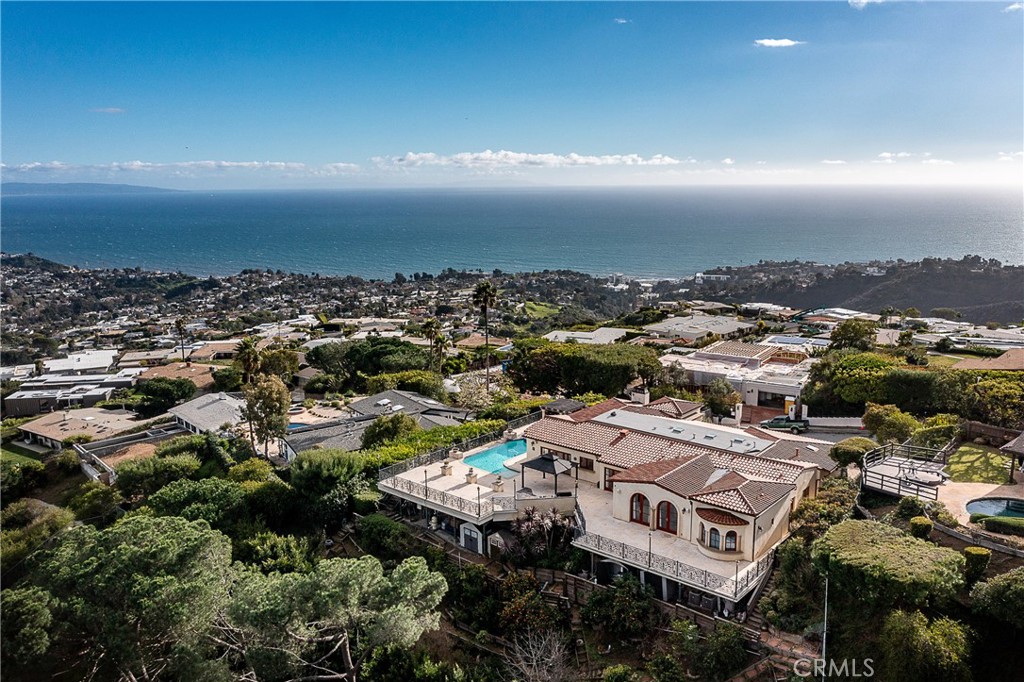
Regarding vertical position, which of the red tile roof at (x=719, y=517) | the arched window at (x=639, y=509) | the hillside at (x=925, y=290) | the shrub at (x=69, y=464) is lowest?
the hillside at (x=925, y=290)

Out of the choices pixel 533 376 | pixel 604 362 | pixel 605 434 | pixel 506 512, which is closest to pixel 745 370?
pixel 604 362

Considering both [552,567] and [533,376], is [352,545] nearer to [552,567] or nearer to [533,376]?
[552,567]

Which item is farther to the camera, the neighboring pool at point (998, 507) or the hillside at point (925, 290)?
the hillside at point (925, 290)

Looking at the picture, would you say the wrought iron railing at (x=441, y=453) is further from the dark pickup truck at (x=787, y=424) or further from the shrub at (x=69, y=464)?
the shrub at (x=69, y=464)

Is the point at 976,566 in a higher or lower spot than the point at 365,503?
higher

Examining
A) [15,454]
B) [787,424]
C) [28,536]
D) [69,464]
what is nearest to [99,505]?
[28,536]

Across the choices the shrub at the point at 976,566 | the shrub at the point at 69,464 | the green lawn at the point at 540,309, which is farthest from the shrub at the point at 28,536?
the green lawn at the point at 540,309

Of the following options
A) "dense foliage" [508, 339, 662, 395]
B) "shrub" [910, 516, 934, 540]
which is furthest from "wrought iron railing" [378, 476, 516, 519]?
"dense foliage" [508, 339, 662, 395]

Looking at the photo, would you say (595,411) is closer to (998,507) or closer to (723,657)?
(723,657)
